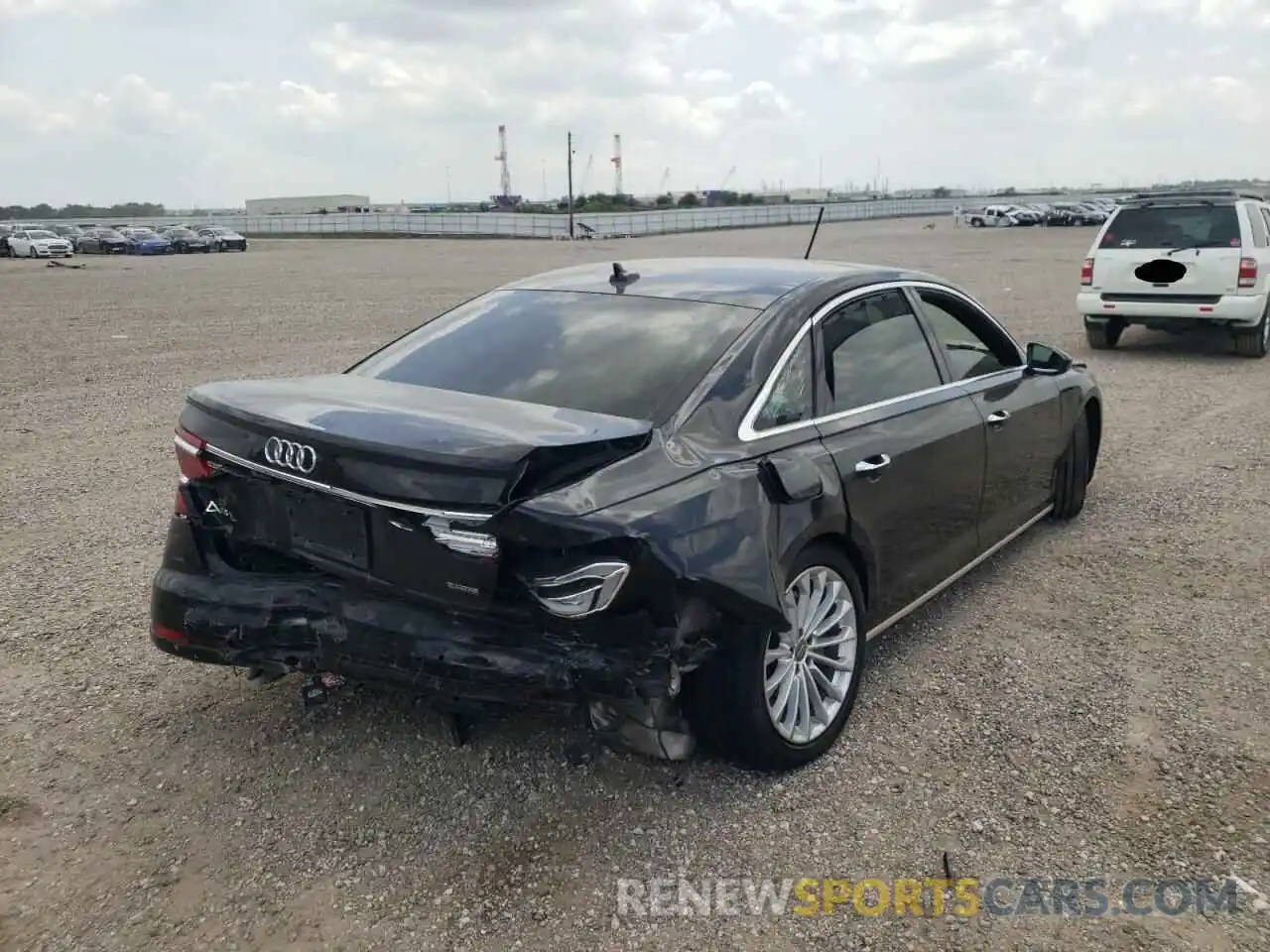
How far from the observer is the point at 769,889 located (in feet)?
9.68

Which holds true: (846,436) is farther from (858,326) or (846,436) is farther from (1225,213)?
(1225,213)

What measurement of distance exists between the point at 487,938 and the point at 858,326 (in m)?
2.58

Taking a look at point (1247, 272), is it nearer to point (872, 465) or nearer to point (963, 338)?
point (963, 338)

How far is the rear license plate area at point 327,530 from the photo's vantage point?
9.98ft

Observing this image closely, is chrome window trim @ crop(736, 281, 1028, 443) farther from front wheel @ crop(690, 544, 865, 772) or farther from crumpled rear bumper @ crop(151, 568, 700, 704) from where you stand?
crumpled rear bumper @ crop(151, 568, 700, 704)

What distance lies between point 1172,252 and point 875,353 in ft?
31.2

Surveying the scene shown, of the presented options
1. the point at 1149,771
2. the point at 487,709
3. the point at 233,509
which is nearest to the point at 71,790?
the point at 233,509

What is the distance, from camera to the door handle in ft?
12.4

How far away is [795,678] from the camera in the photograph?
351cm

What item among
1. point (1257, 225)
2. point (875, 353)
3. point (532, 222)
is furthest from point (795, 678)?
point (532, 222)

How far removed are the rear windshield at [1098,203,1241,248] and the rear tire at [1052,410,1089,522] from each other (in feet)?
23.5

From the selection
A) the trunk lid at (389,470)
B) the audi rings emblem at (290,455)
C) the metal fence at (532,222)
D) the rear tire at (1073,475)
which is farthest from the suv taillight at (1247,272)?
the metal fence at (532,222)

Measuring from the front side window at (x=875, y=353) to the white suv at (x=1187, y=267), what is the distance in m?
8.79

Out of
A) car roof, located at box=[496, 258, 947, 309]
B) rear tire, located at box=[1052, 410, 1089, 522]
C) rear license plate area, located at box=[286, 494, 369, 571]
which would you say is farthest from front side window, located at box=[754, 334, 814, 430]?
rear tire, located at box=[1052, 410, 1089, 522]
